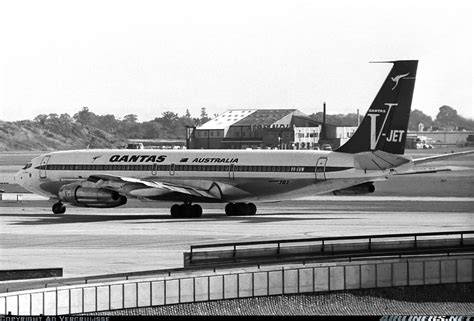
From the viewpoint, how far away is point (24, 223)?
88.8 m

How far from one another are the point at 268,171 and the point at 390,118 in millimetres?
9280

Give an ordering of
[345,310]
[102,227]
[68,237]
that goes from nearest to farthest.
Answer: [345,310], [68,237], [102,227]

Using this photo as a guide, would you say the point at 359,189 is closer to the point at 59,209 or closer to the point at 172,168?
the point at 172,168

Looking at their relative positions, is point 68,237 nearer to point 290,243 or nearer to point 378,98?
point 290,243

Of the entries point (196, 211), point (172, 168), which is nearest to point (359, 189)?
point (196, 211)

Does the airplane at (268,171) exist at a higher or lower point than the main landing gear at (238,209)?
higher

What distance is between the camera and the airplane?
90500 mm

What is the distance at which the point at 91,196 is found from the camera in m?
92.1

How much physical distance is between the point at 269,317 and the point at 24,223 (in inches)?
1608

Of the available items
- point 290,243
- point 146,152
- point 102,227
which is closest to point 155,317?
point 290,243

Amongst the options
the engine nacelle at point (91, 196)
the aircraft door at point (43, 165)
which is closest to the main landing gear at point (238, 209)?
the engine nacelle at point (91, 196)

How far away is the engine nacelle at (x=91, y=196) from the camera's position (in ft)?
301

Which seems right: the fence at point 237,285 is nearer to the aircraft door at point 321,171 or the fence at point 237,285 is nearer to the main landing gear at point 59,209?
the aircraft door at point 321,171

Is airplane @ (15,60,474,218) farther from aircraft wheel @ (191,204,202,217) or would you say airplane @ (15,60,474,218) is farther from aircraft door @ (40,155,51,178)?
aircraft door @ (40,155,51,178)
